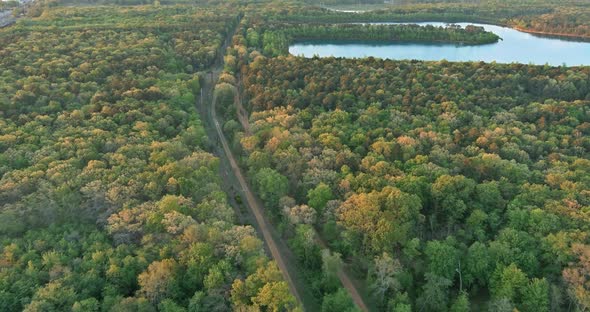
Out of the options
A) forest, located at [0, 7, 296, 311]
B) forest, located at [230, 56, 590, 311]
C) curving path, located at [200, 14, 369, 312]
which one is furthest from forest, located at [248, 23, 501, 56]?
curving path, located at [200, 14, 369, 312]

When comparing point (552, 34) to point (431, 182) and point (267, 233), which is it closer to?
point (431, 182)

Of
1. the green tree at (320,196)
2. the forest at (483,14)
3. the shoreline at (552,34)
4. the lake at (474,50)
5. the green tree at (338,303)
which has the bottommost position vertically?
the green tree at (338,303)

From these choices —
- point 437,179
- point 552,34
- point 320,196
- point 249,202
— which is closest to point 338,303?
point 320,196

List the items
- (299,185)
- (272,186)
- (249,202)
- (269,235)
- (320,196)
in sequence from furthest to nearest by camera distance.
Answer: (249,202)
(299,185)
(272,186)
(269,235)
(320,196)

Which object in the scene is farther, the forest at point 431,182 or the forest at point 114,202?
the forest at point 431,182

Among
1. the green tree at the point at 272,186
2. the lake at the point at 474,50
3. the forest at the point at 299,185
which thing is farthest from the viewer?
the lake at the point at 474,50

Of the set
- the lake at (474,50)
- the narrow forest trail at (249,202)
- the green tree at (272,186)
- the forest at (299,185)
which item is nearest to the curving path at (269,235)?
the narrow forest trail at (249,202)

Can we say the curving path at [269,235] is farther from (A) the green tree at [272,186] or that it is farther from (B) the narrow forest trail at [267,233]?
(A) the green tree at [272,186]

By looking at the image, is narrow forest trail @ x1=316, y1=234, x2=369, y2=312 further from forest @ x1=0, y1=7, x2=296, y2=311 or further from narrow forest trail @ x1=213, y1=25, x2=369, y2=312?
forest @ x1=0, y1=7, x2=296, y2=311
